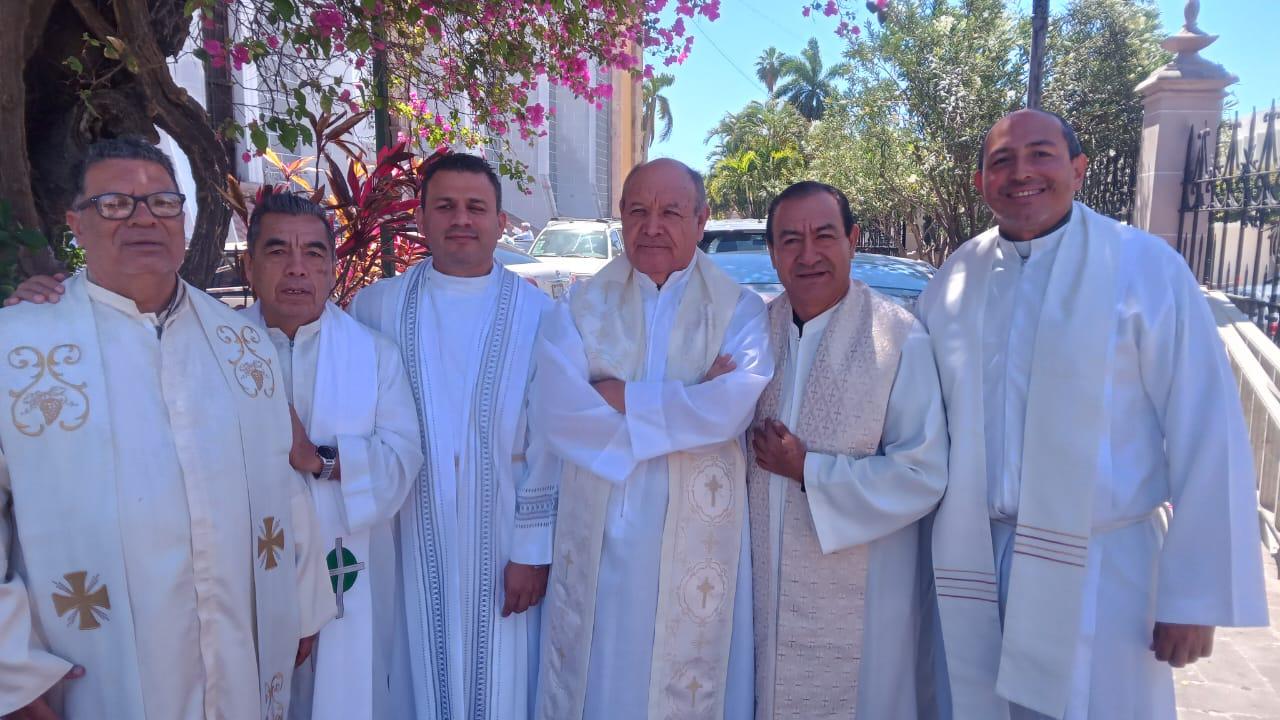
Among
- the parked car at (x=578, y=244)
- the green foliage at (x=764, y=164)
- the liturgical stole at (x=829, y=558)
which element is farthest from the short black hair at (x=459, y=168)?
the green foliage at (x=764, y=164)

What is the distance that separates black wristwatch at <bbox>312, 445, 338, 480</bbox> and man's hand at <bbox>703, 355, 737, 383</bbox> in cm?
113

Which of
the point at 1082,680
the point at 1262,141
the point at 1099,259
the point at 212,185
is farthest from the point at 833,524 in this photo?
the point at 1262,141

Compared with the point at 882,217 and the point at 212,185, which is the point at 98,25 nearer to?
the point at 212,185

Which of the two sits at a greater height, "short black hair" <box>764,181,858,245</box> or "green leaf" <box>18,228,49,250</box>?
"short black hair" <box>764,181,858,245</box>

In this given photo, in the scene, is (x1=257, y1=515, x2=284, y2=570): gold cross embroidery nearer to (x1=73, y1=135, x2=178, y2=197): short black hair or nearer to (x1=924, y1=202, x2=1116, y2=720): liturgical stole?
(x1=73, y1=135, x2=178, y2=197): short black hair

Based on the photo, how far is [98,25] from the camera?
365 centimetres

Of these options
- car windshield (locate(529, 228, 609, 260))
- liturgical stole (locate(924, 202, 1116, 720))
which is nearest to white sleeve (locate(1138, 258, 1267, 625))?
liturgical stole (locate(924, 202, 1116, 720))

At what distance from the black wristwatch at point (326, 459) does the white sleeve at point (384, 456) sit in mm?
26

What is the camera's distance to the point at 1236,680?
3834mm

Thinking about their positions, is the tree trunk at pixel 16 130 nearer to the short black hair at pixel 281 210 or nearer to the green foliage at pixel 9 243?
the green foliage at pixel 9 243

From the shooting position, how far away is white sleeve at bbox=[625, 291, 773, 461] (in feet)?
8.14

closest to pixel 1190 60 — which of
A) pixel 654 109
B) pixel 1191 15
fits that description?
pixel 1191 15

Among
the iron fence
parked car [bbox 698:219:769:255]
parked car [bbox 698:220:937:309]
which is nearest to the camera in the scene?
parked car [bbox 698:220:937:309]

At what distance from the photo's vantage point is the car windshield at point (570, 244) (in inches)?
504
